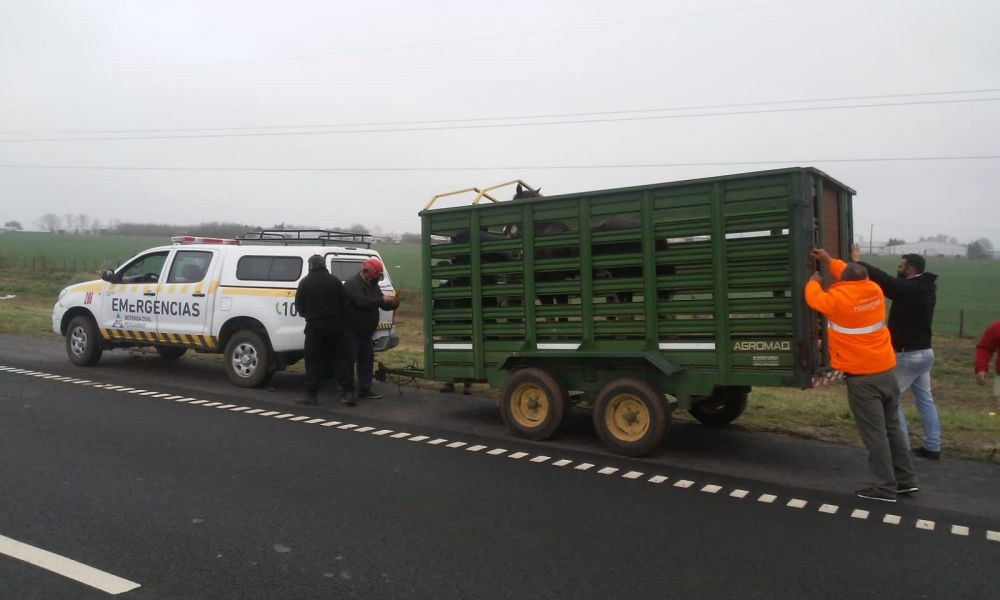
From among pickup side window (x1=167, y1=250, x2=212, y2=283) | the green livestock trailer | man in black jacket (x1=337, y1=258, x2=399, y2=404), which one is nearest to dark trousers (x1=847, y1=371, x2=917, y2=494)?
the green livestock trailer

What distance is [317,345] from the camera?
899 cm

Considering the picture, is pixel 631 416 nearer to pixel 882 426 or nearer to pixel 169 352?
pixel 882 426

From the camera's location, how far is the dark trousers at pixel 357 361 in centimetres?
917

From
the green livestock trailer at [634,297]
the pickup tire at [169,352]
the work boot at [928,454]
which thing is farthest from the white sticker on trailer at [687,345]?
the pickup tire at [169,352]

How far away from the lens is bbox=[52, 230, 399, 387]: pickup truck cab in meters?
9.78

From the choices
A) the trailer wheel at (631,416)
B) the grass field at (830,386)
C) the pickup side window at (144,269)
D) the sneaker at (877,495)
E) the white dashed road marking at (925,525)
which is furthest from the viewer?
the pickup side window at (144,269)

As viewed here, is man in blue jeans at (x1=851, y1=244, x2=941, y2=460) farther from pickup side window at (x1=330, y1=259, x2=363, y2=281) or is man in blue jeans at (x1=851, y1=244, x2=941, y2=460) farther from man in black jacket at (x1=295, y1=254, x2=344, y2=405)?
pickup side window at (x1=330, y1=259, x2=363, y2=281)

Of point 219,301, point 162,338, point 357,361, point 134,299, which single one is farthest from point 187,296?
point 357,361

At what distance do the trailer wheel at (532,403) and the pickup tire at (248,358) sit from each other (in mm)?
3850

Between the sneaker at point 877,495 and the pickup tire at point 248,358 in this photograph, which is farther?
the pickup tire at point 248,358

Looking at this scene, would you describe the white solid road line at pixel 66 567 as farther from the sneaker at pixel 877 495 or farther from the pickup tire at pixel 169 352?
the pickup tire at pixel 169 352

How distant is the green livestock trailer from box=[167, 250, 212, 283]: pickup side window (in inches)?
158

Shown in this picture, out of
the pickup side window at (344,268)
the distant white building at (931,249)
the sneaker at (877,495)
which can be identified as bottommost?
the sneaker at (877,495)

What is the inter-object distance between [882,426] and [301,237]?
8196mm
